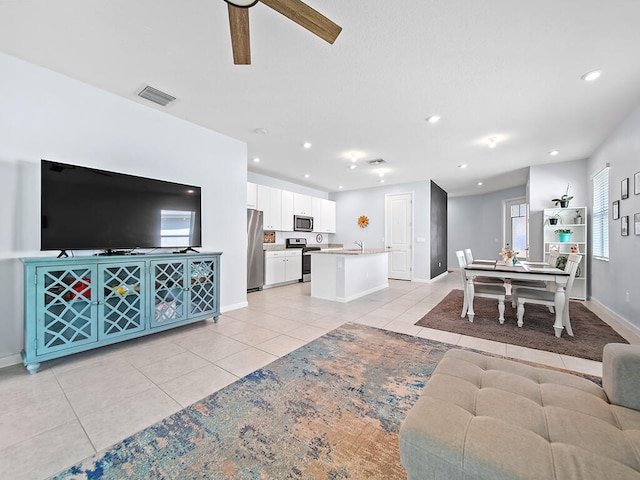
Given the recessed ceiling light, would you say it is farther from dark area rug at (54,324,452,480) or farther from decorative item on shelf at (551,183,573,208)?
decorative item on shelf at (551,183,573,208)

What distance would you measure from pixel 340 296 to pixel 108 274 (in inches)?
130

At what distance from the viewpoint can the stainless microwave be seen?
6981 millimetres

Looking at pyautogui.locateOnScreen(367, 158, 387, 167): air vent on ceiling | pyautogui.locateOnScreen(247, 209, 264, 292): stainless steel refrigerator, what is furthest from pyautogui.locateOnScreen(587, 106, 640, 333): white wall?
pyautogui.locateOnScreen(247, 209, 264, 292): stainless steel refrigerator

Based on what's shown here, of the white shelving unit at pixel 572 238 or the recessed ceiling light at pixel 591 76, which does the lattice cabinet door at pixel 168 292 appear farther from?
the white shelving unit at pixel 572 238

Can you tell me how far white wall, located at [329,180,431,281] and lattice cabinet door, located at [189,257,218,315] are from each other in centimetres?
523

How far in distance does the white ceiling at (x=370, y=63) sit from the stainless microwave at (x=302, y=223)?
3109 millimetres

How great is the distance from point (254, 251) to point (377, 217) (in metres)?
3.77

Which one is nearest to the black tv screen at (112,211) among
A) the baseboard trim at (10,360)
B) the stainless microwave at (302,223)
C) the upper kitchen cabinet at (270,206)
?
the baseboard trim at (10,360)

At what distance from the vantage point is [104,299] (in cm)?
256

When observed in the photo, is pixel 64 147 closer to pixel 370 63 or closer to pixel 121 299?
pixel 121 299

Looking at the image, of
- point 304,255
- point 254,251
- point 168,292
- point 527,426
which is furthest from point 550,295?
point 304,255

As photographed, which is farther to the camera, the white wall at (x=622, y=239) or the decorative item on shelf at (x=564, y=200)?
the decorative item on shelf at (x=564, y=200)

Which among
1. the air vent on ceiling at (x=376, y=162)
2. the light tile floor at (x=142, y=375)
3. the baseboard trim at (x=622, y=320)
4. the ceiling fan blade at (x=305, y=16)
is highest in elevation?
the air vent on ceiling at (x=376, y=162)

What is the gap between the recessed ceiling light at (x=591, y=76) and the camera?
2461 mm
